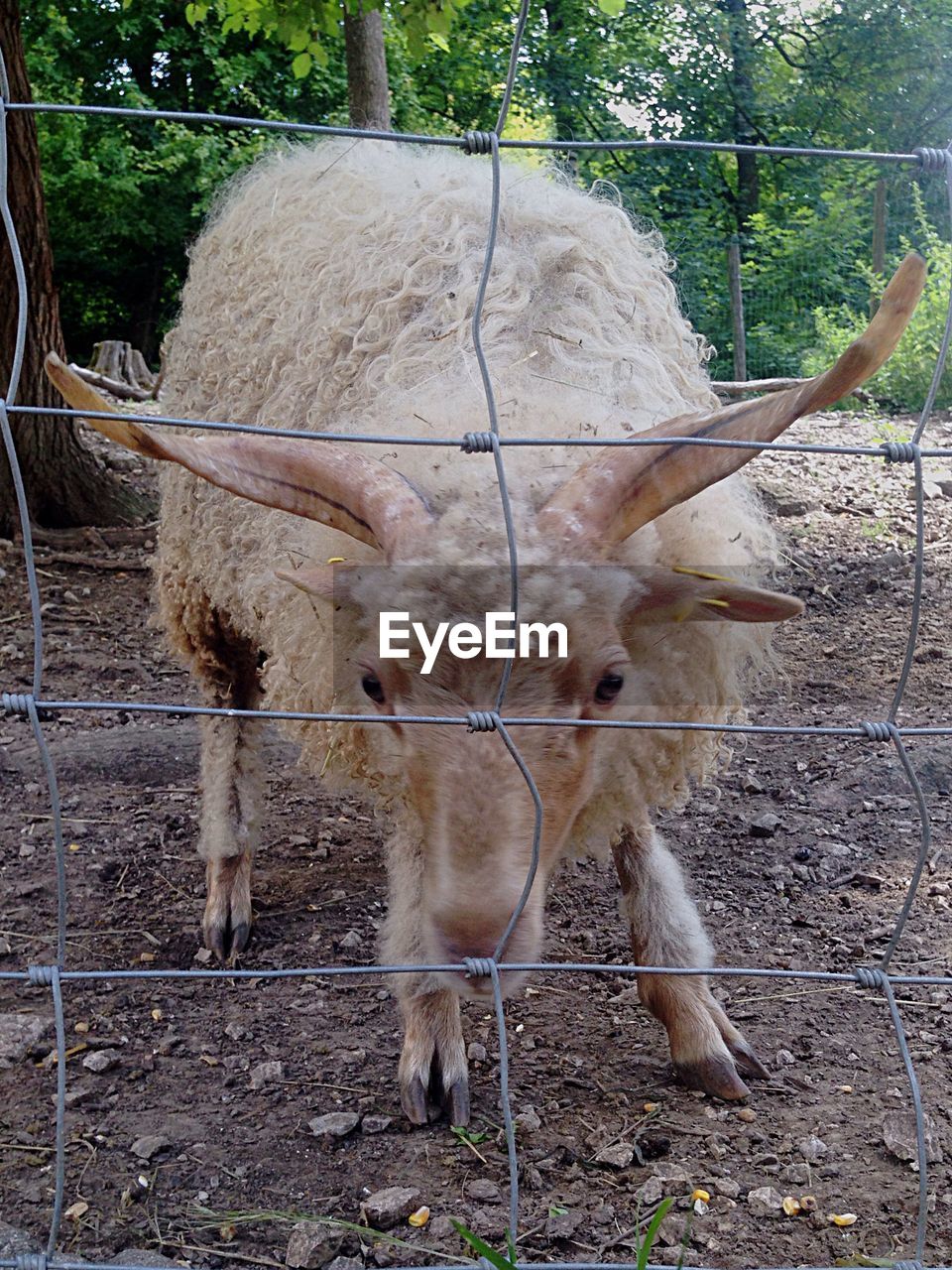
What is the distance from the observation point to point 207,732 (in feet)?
13.0

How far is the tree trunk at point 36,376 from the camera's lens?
6.00 meters

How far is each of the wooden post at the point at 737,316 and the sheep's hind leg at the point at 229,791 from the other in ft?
27.4

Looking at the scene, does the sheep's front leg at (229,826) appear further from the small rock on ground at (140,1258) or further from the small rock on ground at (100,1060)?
the small rock on ground at (140,1258)

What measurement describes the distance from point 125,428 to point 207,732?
2.09 meters

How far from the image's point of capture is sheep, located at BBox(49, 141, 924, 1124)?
7.21 ft

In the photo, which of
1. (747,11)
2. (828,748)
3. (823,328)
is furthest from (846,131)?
(828,748)

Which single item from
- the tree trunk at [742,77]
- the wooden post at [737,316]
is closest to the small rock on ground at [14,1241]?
the wooden post at [737,316]

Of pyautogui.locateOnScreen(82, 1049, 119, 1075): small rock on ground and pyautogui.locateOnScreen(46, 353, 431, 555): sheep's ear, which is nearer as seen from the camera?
pyautogui.locateOnScreen(46, 353, 431, 555): sheep's ear

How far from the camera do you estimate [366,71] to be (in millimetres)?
6336

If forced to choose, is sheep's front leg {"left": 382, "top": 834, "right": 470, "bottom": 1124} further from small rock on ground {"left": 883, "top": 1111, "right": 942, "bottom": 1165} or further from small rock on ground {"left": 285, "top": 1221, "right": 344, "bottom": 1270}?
small rock on ground {"left": 883, "top": 1111, "right": 942, "bottom": 1165}

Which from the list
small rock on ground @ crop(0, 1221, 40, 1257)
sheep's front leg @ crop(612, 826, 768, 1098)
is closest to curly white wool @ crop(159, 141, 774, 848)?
sheep's front leg @ crop(612, 826, 768, 1098)

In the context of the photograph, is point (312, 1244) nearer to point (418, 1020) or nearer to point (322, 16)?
point (418, 1020)

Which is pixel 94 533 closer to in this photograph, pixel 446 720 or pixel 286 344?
pixel 286 344

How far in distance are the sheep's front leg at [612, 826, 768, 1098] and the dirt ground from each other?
0.08 meters
